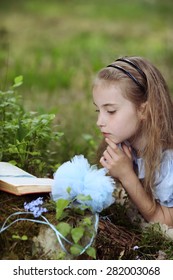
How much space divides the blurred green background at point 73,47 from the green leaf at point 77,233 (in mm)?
1222

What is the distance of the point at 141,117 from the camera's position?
10.8 ft

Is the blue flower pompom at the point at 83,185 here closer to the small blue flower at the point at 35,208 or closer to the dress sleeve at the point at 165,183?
the small blue flower at the point at 35,208

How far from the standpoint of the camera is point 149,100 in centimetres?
326

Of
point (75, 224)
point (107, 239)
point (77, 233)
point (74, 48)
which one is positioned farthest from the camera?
point (74, 48)

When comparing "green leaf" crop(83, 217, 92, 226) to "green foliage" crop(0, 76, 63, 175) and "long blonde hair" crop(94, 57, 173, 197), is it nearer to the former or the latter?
"long blonde hair" crop(94, 57, 173, 197)

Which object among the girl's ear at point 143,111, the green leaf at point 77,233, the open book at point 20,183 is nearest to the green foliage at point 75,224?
the green leaf at point 77,233

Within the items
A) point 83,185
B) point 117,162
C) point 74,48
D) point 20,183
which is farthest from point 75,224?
point 74,48

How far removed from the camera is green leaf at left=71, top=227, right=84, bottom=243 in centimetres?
271

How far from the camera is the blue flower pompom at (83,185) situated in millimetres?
2879

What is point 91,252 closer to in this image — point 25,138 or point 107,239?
point 107,239

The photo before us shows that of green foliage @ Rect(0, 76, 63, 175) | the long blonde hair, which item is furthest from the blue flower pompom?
green foliage @ Rect(0, 76, 63, 175)

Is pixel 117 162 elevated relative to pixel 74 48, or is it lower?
lower

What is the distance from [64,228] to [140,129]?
825 millimetres

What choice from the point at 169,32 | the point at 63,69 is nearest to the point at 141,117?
the point at 63,69
